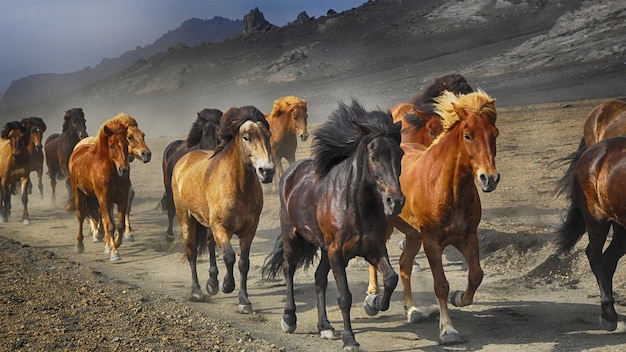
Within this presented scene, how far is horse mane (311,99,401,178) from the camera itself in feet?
25.0

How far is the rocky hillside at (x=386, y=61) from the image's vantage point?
1516 inches

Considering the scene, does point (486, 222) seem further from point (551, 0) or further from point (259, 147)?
point (551, 0)

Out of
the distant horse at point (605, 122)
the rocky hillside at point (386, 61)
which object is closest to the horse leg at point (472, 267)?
the distant horse at point (605, 122)

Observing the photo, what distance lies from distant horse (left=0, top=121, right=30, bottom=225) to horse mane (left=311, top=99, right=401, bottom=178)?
12.2m

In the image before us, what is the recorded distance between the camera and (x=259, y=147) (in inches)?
369

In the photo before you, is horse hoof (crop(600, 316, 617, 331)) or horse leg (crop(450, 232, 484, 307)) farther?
horse hoof (crop(600, 316, 617, 331))

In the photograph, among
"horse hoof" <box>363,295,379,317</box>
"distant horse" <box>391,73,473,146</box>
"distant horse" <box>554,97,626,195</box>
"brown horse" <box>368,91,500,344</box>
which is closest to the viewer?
"brown horse" <box>368,91,500,344</box>

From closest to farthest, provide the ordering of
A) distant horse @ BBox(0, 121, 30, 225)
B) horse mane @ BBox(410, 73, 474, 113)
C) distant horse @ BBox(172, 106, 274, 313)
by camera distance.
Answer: distant horse @ BBox(172, 106, 274, 313)
horse mane @ BBox(410, 73, 474, 113)
distant horse @ BBox(0, 121, 30, 225)

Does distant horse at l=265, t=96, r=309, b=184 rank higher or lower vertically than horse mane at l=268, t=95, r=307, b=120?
lower

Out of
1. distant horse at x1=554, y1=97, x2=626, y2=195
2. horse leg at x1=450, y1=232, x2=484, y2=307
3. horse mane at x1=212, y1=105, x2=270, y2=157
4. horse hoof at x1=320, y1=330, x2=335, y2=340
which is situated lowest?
horse hoof at x1=320, y1=330, x2=335, y2=340

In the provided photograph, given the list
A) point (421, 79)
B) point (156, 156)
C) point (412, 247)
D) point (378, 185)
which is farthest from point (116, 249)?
point (421, 79)

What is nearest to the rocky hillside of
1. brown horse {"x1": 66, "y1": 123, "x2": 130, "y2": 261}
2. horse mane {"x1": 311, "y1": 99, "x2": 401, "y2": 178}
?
brown horse {"x1": 66, "y1": 123, "x2": 130, "y2": 261}

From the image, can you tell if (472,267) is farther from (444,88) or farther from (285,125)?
(285,125)

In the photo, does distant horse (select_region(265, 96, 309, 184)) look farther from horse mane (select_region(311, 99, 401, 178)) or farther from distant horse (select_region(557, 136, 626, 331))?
horse mane (select_region(311, 99, 401, 178))
